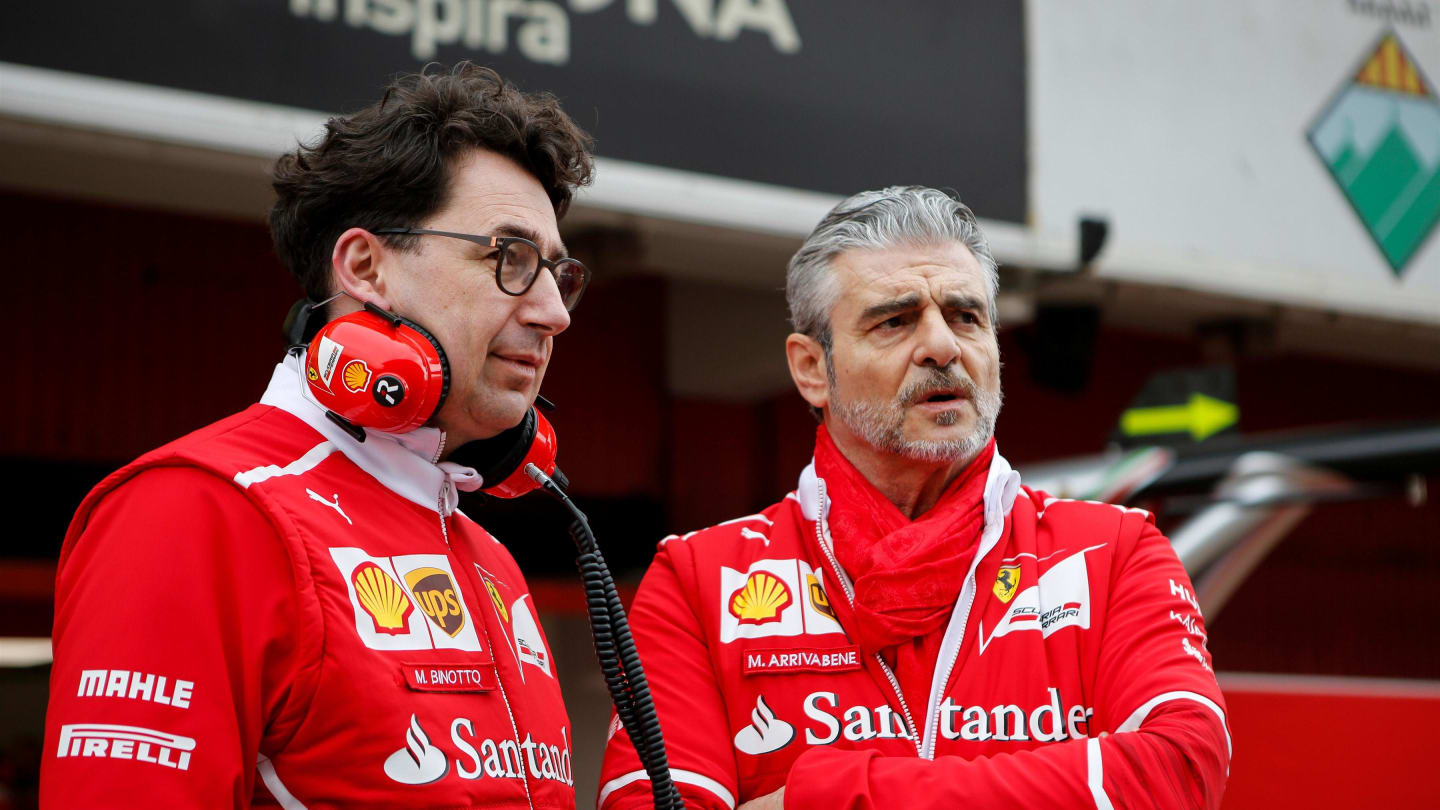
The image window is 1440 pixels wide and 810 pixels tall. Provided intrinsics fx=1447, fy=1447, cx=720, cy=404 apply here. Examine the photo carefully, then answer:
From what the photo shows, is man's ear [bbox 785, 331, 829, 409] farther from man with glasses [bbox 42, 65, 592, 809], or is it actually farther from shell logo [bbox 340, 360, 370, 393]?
shell logo [bbox 340, 360, 370, 393]

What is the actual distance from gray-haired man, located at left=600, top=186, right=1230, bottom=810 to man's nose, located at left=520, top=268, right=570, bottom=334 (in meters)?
0.48

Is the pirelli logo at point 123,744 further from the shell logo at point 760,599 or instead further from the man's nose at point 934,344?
the man's nose at point 934,344

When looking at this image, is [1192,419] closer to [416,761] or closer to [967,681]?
[967,681]

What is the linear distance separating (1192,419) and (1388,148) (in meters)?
3.14

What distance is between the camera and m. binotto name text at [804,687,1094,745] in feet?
6.86

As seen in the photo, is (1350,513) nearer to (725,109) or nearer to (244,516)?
(725,109)

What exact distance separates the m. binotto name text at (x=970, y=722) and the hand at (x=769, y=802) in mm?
139

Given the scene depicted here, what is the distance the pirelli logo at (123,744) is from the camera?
1534 mm

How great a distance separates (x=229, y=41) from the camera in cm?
407

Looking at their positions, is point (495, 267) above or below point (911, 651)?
above

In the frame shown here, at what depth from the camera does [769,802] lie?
2.01 metres

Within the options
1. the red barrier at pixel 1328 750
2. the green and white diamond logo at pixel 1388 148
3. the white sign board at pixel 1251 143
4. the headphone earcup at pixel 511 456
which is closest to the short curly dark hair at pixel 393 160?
the headphone earcup at pixel 511 456

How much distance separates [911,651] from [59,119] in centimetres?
282

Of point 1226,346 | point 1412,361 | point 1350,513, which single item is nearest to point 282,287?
point 1226,346
